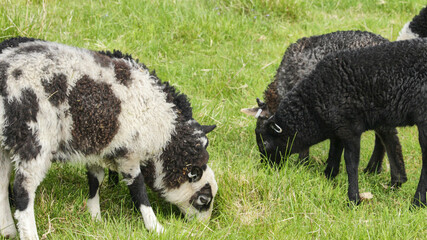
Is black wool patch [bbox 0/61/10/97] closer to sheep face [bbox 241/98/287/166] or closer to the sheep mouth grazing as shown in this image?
the sheep mouth grazing

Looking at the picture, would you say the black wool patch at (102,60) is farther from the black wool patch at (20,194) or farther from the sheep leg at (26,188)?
the black wool patch at (20,194)

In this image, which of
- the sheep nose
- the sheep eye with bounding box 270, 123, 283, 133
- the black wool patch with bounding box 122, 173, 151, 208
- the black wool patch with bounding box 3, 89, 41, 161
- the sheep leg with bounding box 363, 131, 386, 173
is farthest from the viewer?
the sheep leg with bounding box 363, 131, 386, 173

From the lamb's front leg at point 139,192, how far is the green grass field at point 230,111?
0.44ft

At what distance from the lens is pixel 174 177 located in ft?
14.4

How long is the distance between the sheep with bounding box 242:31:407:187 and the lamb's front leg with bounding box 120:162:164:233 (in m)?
1.80

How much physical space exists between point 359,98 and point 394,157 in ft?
3.24

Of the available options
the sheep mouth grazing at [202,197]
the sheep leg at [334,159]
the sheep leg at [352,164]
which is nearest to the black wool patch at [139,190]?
the sheep mouth grazing at [202,197]

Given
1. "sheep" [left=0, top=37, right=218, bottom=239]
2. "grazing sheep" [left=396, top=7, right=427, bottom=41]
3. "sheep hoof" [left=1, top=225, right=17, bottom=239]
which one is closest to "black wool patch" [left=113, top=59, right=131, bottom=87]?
"sheep" [left=0, top=37, right=218, bottom=239]

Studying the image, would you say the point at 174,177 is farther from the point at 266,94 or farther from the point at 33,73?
the point at 266,94

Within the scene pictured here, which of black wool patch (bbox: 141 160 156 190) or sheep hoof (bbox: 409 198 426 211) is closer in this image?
black wool patch (bbox: 141 160 156 190)

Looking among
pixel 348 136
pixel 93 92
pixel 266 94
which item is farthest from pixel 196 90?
pixel 93 92

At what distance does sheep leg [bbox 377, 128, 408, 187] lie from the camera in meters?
5.45

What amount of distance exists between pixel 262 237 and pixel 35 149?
69.4 inches

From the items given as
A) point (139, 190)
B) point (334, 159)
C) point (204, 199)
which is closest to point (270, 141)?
point (334, 159)
